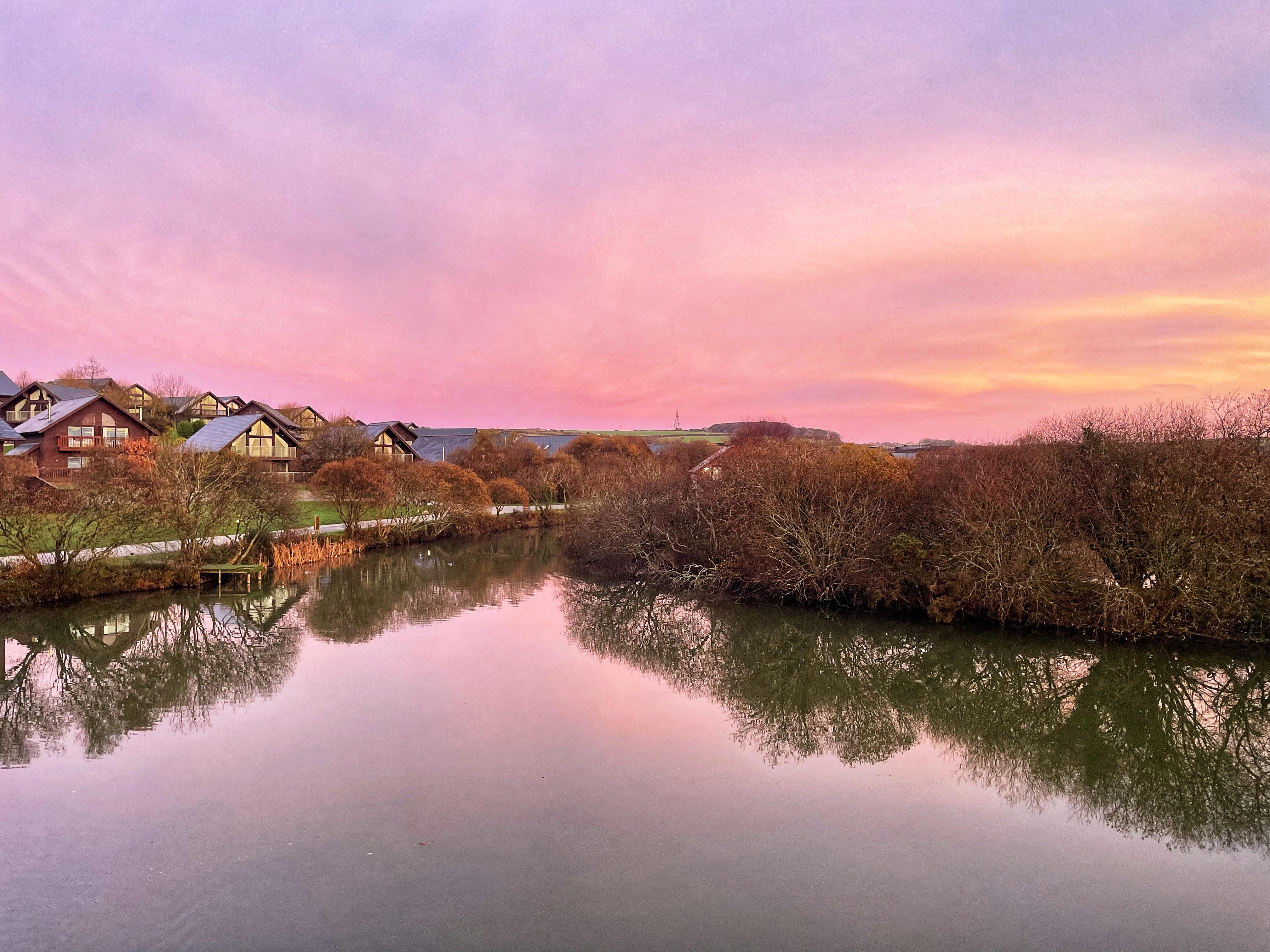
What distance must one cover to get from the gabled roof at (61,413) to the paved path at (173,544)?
2227 cm

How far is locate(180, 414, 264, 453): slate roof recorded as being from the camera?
4791 centimetres

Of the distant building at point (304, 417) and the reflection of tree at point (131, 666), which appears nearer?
the reflection of tree at point (131, 666)

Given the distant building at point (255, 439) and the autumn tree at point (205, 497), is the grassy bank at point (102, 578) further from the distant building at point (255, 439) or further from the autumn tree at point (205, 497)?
the distant building at point (255, 439)

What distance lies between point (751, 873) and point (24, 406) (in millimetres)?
70983

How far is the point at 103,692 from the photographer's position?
13375mm

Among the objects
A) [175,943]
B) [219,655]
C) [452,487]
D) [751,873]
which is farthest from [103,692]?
[452,487]

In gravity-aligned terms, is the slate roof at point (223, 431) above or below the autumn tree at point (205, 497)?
above

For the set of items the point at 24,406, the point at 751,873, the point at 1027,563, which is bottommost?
the point at 751,873

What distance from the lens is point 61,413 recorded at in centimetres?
4741

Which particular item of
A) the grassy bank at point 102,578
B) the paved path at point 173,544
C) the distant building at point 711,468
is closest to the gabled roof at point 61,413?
the paved path at point 173,544

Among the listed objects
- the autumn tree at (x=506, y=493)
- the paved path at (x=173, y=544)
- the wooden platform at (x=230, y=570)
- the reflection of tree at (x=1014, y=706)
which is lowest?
the reflection of tree at (x=1014, y=706)

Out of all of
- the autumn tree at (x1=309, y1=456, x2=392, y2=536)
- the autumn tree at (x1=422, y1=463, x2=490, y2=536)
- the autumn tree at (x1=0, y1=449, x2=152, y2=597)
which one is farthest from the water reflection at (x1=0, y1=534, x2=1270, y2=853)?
the autumn tree at (x1=422, y1=463, x2=490, y2=536)

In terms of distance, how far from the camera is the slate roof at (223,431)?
47906 mm

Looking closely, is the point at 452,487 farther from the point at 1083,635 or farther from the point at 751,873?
the point at 751,873
